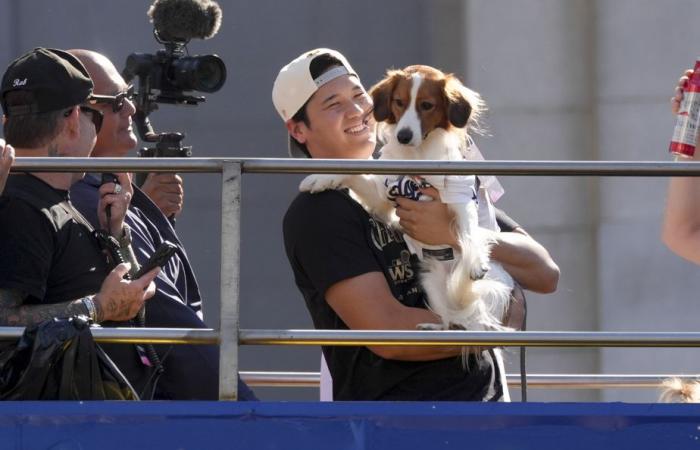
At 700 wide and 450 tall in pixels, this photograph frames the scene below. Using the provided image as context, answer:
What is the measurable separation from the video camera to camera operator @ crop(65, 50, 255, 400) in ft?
2.52


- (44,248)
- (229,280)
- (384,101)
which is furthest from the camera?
(384,101)

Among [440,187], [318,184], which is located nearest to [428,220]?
[440,187]

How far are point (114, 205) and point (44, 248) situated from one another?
25cm

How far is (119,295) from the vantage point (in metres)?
3.42

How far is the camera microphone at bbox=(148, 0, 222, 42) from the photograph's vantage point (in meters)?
5.17

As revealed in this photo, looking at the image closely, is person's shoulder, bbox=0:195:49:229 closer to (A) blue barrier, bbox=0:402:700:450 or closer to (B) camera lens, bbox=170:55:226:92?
(A) blue barrier, bbox=0:402:700:450

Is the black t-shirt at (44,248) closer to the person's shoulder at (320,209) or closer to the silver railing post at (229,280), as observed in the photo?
the silver railing post at (229,280)

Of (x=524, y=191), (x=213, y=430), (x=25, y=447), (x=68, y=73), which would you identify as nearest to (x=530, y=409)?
(x=213, y=430)

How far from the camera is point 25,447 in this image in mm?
3289

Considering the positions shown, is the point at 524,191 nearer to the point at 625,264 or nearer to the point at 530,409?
the point at 625,264

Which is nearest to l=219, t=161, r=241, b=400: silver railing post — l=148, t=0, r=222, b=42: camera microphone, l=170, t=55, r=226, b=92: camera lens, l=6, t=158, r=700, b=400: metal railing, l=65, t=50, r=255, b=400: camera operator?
l=6, t=158, r=700, b=400: metal railing

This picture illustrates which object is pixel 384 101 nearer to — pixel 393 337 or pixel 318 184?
pixel 318 184

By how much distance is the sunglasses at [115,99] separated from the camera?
399 cm

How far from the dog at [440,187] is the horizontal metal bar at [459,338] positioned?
429mm
